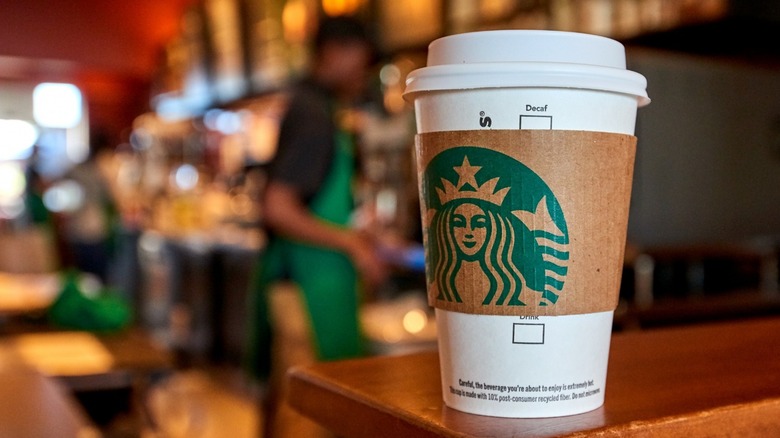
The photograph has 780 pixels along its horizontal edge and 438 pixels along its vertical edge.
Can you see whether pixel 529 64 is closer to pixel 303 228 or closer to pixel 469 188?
pixel 469 188

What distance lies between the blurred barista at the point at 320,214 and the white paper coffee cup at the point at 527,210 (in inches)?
74.3

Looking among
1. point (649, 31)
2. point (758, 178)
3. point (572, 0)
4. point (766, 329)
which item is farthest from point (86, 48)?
point (766, 329)

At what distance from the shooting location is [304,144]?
2635mm

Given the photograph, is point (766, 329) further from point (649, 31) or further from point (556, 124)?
point (649, 31)

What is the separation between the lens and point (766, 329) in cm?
108

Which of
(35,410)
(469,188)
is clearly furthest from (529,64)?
(35,410)

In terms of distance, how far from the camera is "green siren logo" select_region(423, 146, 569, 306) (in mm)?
624

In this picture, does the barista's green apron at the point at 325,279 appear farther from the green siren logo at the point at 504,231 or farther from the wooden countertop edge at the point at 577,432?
the green siren logo at the point at 504,231

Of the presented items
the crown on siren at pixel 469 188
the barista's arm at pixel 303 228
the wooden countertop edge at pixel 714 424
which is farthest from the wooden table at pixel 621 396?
the barista's arm at pixel 303 228

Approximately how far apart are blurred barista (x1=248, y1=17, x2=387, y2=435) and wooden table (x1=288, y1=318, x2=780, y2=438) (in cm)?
168

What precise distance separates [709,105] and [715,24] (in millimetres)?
389

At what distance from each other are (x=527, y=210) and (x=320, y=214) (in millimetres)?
2153

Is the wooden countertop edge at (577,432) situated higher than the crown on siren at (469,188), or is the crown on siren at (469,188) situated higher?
the crown on siren at (469,188)

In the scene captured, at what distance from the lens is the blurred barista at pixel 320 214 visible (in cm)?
261
